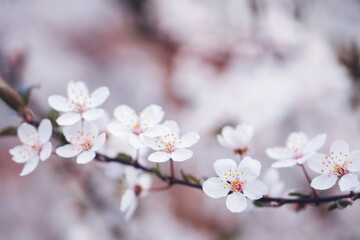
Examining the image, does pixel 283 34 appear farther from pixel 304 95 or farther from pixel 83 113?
pixel 83 113

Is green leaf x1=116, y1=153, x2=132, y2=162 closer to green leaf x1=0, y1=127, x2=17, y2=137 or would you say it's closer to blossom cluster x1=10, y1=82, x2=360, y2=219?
blossom cluster x1=10, y1=82, x2=360, y2=219

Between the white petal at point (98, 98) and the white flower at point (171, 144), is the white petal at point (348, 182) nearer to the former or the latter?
the white flower at point (171, 144)

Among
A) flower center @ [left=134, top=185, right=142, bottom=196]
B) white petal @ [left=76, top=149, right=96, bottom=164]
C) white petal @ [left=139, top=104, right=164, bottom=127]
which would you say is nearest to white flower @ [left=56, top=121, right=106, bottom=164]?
white petal @ [left=76, top=149, right=96, bottom=164]

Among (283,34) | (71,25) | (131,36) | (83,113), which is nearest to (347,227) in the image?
(283,34)

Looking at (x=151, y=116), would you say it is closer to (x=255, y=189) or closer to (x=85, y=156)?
(x=85, y=156)

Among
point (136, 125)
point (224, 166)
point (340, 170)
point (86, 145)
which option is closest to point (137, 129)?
point (136, 125)

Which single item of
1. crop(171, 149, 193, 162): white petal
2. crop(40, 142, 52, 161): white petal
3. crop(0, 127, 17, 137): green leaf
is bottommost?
crop(40, 142, 52, 161): white petal
